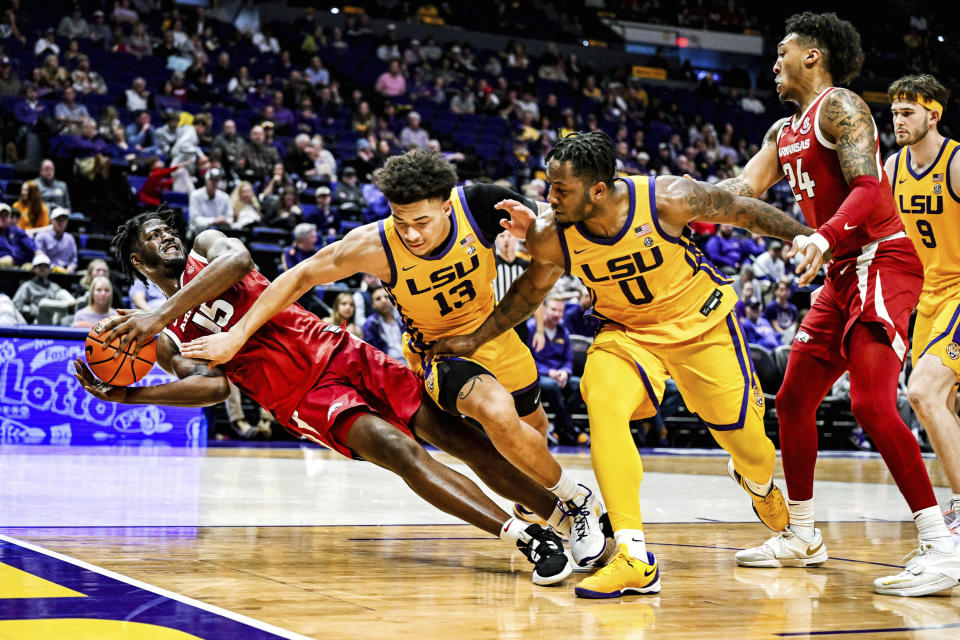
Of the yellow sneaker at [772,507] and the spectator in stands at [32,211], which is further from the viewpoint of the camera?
the spectator in stands at [32,211]

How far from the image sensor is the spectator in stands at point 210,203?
12.1 m

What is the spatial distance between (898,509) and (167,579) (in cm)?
469

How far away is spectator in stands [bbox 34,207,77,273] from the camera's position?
35.5 ft

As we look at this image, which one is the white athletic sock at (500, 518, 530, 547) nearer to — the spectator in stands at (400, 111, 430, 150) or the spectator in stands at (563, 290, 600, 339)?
the spectator in stands at (563, 290, 600, 339)

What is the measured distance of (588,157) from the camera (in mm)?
3740

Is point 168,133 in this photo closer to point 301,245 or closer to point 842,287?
point 301,245

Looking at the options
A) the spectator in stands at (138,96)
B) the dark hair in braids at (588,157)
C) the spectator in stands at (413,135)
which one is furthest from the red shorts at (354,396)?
the spectator in stands at (413,135)

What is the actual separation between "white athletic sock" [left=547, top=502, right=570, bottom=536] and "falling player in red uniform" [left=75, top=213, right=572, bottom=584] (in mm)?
22

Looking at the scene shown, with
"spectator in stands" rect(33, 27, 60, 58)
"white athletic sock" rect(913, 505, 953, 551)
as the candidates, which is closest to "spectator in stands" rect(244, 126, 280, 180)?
"spectator in stands" rect(33, 27, 60, 58)

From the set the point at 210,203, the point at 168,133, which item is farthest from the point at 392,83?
the point at 210,203

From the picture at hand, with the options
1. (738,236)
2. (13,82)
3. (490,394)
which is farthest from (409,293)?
(738,236)

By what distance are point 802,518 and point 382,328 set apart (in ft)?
21.5

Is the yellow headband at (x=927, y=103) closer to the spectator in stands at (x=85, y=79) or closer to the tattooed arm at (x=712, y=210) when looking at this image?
the tattooed arm at (x=712, y=210)

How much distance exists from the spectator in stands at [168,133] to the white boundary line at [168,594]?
34.2 ft
